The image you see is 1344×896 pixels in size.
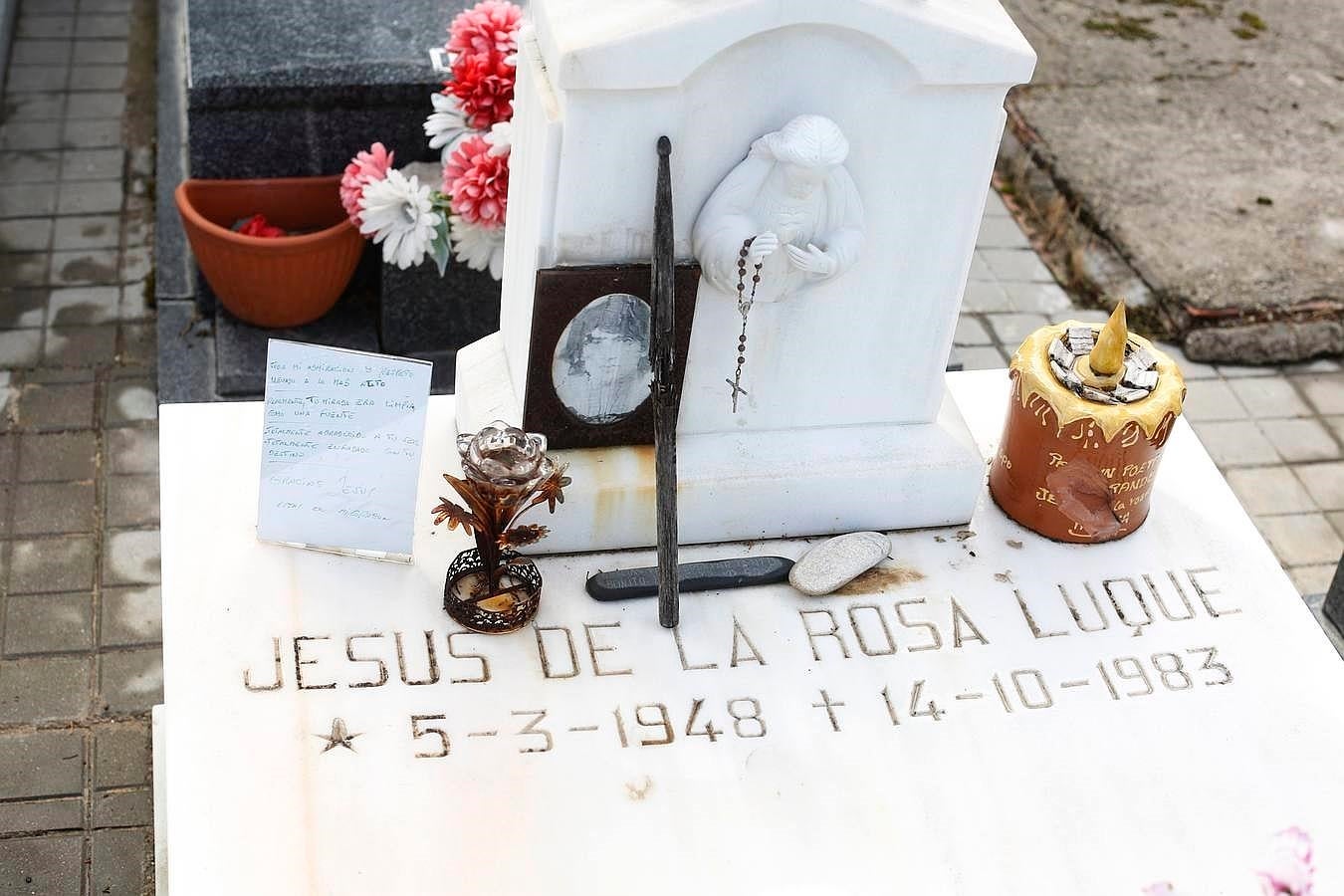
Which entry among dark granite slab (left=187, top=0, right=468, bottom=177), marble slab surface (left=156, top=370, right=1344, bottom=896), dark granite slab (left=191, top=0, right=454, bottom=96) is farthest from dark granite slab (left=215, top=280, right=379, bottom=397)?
marble slab surface (left=156, top=370, right=1344, bottom=896)

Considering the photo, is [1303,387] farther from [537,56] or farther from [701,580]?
[537,56]

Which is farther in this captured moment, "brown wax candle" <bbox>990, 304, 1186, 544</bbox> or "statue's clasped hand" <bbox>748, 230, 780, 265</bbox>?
"brown wax candle" <bbox>990, 304, 1186, 544</bbox>

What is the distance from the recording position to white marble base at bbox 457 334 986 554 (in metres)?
2.36

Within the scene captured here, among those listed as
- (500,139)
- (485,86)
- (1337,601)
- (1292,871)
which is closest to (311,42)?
(485,86)

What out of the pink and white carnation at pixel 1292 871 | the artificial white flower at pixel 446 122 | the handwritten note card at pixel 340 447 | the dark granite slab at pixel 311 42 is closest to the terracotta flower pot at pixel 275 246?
the dark granite slab at pixel 311 42

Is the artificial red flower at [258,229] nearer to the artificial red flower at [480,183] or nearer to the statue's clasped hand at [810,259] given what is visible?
the artificial red flower at [480,183]

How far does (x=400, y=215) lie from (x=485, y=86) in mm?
428

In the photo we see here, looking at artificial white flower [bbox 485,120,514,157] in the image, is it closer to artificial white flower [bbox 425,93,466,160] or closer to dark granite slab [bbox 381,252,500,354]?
artificial white flower [bbox 425,93,466,160]

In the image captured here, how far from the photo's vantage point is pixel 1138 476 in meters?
2.42

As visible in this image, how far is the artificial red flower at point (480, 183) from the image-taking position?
2.97 meters

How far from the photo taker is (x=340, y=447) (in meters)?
2.22

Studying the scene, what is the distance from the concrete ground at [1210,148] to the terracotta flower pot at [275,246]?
8.17 ft

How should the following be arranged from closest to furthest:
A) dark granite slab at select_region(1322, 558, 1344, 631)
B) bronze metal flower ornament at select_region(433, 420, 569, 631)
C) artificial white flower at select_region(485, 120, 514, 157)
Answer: bronze metal flower ornament at select_region(433, 420, 569, 631)
artificial white flower at select_region(485, 120, 514, 157)
dark granite slab at select_region(1322, 558, 1344, 631)

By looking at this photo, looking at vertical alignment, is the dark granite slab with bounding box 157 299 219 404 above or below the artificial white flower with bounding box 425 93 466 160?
below
